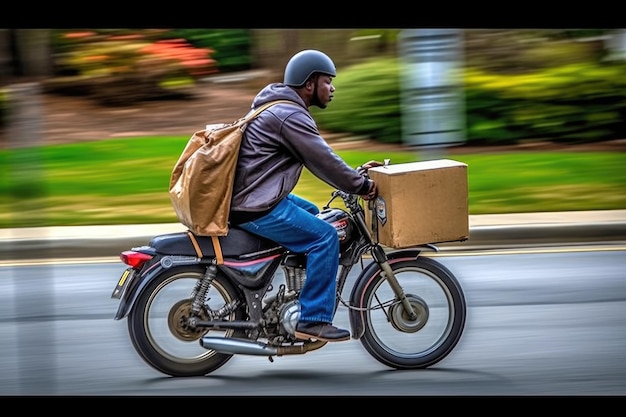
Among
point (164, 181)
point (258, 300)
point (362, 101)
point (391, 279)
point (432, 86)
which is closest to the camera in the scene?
point (258, 300)

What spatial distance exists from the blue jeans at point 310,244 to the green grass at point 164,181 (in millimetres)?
5242

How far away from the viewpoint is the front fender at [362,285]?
6.52m

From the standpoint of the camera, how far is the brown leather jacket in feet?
20.4

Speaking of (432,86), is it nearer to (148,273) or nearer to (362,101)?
(362,101)

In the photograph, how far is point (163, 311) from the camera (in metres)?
6.41

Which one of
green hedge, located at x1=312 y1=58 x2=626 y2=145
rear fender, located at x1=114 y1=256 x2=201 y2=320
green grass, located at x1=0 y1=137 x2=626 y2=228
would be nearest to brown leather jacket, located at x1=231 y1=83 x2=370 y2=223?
rear fender, located at x1=114 y1=256 x2=201 y2=320

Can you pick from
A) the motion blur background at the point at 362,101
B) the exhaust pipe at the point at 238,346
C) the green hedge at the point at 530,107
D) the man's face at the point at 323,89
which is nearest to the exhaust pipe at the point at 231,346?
the exhaust pipe at the point at 238,346

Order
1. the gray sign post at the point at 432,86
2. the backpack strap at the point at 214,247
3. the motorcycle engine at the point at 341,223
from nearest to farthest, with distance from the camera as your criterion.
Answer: the backpack strap at the point at 214,247 → the motorcycle engine at the point at 341,223 → the gray sign post at the point at 432,86

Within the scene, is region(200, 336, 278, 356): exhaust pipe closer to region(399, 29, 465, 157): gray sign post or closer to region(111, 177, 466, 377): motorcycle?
region(111, 177, 466, 377): motorcycle

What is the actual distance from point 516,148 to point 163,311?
29.7 feet

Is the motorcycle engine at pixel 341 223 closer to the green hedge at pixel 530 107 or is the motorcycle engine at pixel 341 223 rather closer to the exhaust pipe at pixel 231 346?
the exhaust pipe at pixel 231 346

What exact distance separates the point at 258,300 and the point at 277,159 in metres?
0.79

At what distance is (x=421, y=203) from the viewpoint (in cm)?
638

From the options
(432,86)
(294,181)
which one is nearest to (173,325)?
(294,181)
